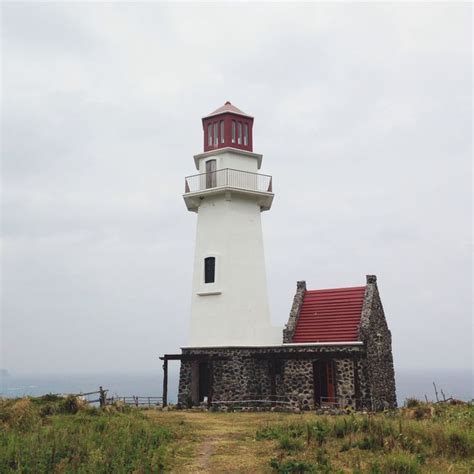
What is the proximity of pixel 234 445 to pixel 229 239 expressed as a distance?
40.4 ft

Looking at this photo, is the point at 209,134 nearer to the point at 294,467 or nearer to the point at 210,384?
the point at 210,384

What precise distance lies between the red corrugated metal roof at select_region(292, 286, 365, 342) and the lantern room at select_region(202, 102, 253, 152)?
7574 mm

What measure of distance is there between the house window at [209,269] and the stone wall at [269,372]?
122 inches

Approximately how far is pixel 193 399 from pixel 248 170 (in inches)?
407

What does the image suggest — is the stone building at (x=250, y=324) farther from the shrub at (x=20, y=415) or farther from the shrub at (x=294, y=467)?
the shrub at (x=294, y=467)

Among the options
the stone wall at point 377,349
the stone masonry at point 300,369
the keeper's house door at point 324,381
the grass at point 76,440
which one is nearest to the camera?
the grass at point 76,440

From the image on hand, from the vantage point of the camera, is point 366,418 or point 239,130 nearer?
point 366,418

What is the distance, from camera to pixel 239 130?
89.0 feet

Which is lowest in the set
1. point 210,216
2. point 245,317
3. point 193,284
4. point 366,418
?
point 366,418

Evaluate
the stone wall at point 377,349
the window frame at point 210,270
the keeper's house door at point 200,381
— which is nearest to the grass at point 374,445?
the stone wall at point 377,349

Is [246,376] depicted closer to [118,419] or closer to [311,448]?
[118,419]

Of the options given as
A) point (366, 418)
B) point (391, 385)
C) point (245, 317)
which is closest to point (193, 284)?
point (245, 317)

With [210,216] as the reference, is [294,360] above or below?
below

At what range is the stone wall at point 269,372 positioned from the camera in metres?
22.8
